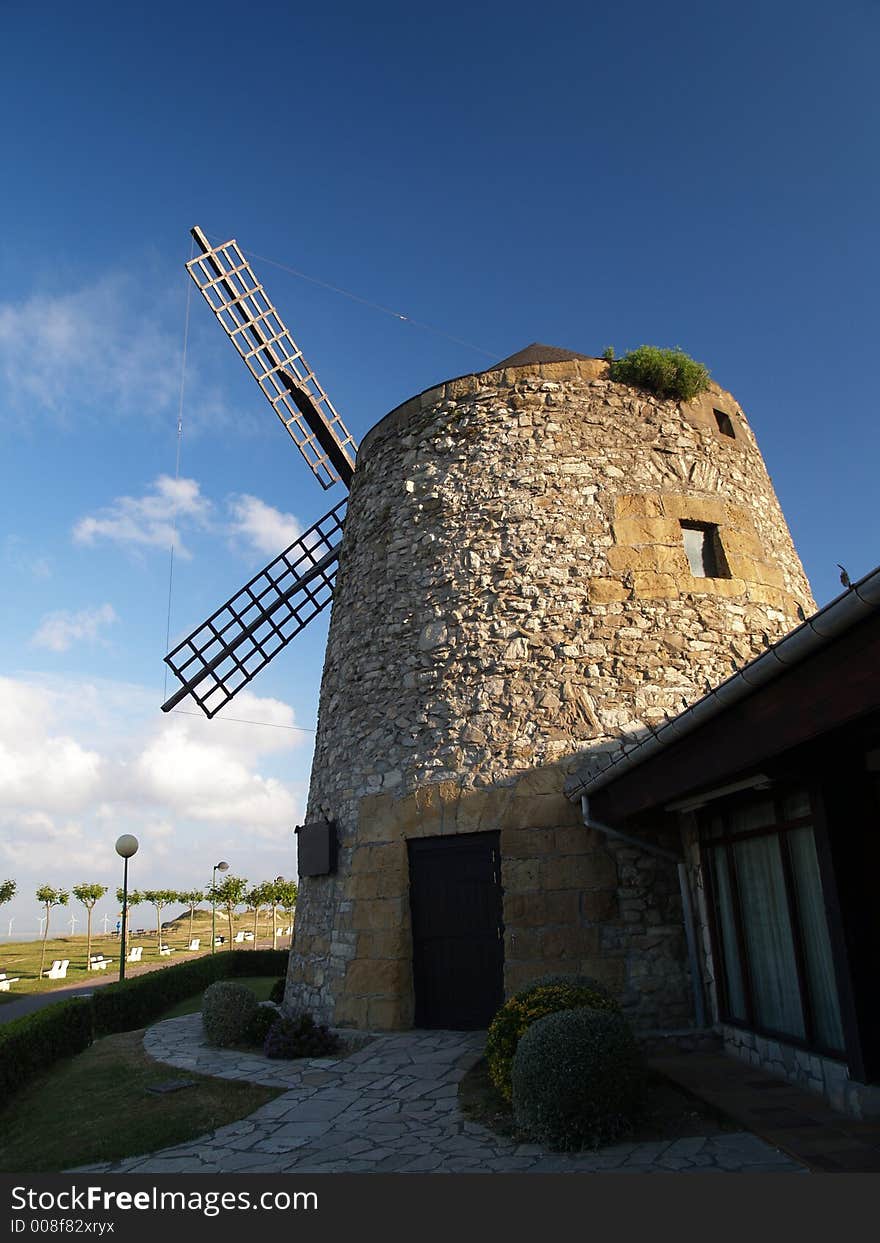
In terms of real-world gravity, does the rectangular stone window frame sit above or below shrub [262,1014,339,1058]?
above

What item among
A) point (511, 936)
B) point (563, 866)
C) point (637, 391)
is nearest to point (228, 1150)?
→ point (511, 936)

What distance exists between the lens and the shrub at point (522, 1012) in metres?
6.64

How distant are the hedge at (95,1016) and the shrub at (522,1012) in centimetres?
603

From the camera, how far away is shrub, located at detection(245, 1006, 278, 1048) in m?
10.3

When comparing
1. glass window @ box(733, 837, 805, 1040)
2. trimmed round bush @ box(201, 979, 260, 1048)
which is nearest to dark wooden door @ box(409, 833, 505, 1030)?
trimmed round bush @ box(201, 979, 260, 1048)

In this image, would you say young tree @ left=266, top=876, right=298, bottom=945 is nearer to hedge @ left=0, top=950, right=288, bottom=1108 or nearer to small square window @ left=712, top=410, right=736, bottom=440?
hedge @ left=0, top=950, right=288, bottom=1108

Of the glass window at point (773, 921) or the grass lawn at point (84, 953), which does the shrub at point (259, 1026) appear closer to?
the glass window at point (773, 921)

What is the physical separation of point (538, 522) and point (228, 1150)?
7.81 meters

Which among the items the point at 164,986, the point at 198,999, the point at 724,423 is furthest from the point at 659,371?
the point at 198,999

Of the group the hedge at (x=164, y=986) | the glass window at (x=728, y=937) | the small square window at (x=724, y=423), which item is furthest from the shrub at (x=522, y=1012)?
the hedge at (x=164, y=986)

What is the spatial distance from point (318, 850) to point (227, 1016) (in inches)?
94.4

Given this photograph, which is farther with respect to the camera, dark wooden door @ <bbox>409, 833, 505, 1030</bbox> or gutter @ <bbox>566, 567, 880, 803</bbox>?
dark wooden door @ <bbox>409, 833, 505, 1030</bbox>

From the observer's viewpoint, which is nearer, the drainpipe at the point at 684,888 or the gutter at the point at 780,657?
the gutter at the point at 780,657

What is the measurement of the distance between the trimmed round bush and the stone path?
144 centimetres
